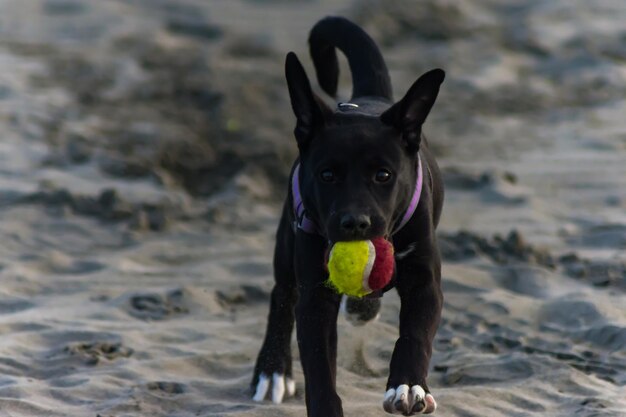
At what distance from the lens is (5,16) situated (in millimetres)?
13594

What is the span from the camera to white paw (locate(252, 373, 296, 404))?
6.07 metres

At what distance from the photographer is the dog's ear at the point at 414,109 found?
5152 mm

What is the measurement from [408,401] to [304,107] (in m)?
1.23

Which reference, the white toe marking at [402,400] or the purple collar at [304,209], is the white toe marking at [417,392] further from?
the purple collar at [304,209]

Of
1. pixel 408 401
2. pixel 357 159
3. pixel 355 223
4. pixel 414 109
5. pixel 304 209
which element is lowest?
pixel 408 401

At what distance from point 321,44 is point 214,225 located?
2589 mm

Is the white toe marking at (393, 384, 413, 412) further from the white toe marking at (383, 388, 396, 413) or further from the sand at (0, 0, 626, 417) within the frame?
the sand at (0, 0, 626, 417)

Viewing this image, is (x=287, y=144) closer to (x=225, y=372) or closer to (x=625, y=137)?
(x=625, y=137)

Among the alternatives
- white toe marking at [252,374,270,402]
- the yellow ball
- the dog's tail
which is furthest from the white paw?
the dog's tail

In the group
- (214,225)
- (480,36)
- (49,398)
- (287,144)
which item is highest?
(480,36)

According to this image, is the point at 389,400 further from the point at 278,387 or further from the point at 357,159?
the point at 278,387

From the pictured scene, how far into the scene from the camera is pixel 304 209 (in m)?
5.29

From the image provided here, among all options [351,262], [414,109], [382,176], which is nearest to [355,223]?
[351,262]

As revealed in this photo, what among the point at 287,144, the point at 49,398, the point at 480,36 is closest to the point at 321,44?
the point at 49,398
